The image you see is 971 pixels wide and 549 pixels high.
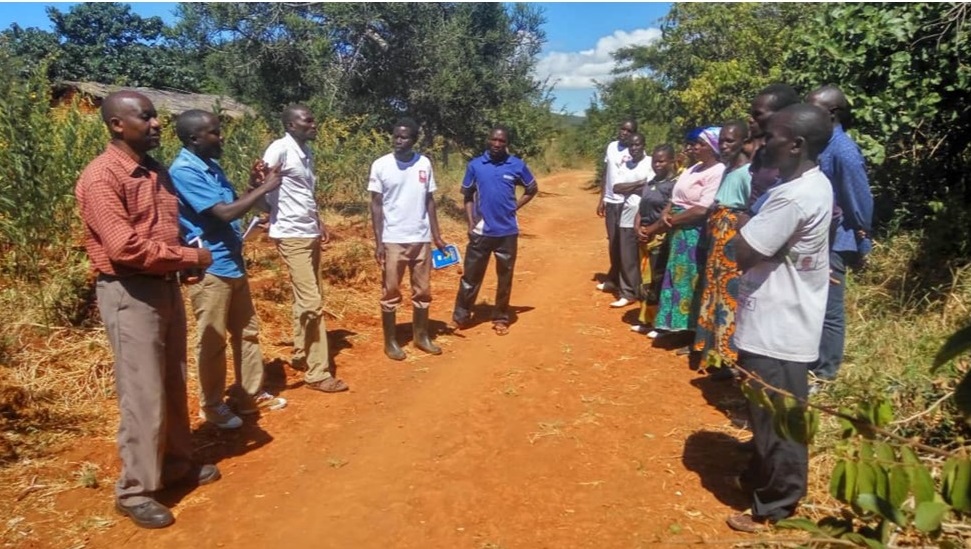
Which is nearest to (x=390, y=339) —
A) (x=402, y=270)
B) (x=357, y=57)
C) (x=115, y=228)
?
(x=402, y=270)

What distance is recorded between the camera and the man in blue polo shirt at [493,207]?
246 inches

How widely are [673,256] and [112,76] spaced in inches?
1264

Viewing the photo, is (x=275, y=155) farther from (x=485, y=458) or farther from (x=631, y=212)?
(x=631, y=212)

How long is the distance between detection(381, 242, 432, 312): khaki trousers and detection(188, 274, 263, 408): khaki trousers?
133cm

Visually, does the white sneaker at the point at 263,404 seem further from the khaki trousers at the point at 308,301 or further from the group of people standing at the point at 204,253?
the khaki trousers at the point at 308,301

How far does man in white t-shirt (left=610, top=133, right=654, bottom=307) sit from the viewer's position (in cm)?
705

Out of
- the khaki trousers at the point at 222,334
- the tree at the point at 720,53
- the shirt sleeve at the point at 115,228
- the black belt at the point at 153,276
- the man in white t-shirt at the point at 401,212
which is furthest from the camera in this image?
the tree at the point at 720,53

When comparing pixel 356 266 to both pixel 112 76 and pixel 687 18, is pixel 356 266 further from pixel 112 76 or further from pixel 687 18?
pixel 112 76

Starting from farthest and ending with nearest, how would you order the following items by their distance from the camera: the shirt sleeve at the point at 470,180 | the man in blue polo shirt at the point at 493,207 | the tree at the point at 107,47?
the tree at the point at 107,47 → the shirt sleeve at the point at 470,180 → the man in blue polo shirt at the point at 493,207

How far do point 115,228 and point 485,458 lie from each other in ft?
7.43

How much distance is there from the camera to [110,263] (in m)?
3.20

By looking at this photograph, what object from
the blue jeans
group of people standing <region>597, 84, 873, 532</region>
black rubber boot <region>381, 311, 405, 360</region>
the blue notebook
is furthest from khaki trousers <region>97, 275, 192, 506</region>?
the blue jeans

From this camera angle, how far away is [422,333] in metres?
6.04

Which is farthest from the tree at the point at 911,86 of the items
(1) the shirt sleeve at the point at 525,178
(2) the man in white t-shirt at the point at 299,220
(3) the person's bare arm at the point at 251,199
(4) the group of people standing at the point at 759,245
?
(3) the person's bare arm at the point at 251,199
